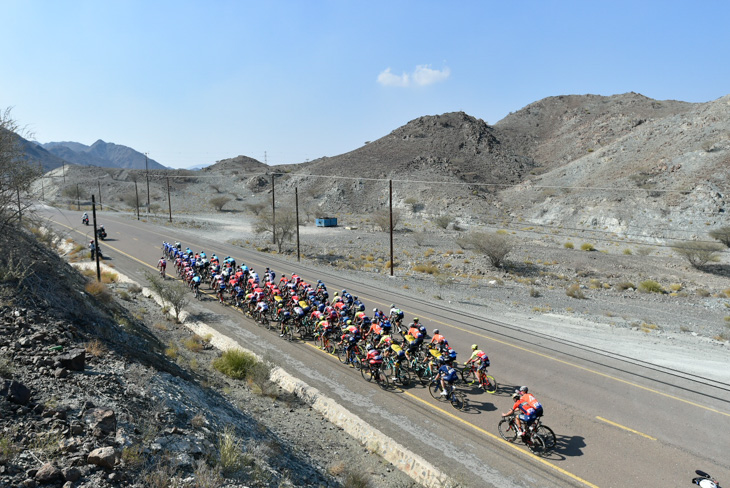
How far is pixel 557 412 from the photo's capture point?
12797 mm

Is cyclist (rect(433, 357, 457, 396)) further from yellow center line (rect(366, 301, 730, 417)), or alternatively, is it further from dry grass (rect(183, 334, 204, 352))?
dry grass (rect(183, 334, 204, 352))

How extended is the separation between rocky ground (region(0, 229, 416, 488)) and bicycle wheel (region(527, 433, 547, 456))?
3.40 m

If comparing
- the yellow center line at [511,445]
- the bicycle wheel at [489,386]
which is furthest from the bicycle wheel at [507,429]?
the bicycle wheel at [489,386]

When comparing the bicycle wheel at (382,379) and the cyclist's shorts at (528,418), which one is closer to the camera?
the cyclist's shorts at (528,418)

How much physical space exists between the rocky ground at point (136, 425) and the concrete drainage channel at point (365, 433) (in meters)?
0.21

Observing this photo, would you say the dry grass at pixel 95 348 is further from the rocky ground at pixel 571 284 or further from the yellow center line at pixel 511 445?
the rocky ground at pixel 571 284

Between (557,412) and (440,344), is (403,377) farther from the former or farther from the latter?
(557,412)

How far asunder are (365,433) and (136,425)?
591cm

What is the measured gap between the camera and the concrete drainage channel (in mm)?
9727

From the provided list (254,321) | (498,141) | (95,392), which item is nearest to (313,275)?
(254,321)

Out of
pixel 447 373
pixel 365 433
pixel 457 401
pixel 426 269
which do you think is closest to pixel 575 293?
pixel 426 269

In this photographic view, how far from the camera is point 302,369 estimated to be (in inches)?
626

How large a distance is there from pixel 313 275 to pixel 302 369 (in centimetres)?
1698

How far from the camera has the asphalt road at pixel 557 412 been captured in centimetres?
1017
